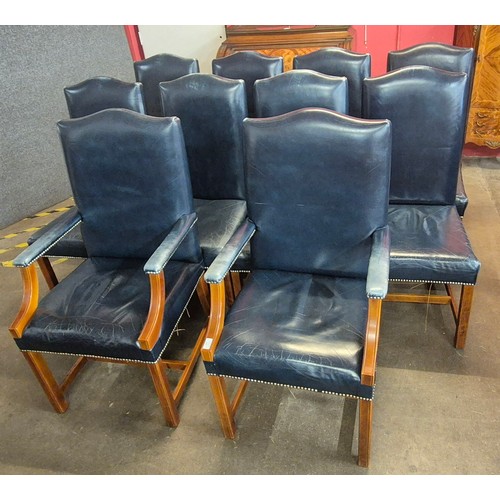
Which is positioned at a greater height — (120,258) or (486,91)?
(486,91)

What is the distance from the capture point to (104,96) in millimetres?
2186

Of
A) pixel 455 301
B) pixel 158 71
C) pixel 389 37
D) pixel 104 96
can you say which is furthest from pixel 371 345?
pixel 389 37

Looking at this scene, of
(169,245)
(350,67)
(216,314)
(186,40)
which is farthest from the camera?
(186,40)

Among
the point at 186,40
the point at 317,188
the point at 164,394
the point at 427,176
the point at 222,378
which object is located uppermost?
the point at 186,40

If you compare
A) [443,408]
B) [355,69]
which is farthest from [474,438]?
[355,69]

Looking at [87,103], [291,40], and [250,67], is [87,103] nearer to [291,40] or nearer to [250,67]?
[250,67]

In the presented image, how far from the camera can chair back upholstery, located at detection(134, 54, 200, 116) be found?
256 centimetres

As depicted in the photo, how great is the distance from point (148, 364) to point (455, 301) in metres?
1.40

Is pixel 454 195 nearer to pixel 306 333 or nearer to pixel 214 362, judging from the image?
pixel 306 333

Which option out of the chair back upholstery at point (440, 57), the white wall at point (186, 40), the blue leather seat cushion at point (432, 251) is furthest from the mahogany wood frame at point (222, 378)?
the white wall at point (186, 40)

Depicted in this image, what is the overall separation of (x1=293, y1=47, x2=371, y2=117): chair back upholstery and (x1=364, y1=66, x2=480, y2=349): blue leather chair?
0.54 meters

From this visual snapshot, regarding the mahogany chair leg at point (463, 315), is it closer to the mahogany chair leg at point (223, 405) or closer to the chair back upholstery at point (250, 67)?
the mahogany chair leg at point (223, 405)

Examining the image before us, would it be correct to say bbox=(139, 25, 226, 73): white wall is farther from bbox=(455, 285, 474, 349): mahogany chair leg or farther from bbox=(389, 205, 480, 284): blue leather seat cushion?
bbox=(455, 285, 474, 349): mahogany chair leg
